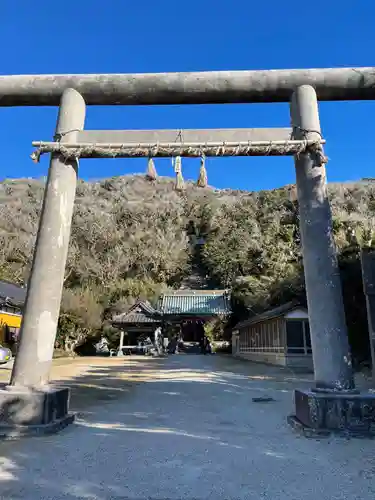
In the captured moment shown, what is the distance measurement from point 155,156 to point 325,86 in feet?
9.24

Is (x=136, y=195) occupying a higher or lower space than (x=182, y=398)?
higher

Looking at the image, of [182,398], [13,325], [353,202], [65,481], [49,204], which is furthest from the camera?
[353,202]

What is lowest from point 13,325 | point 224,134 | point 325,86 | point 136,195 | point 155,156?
point 13,325

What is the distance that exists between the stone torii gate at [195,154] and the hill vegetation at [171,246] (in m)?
8.96

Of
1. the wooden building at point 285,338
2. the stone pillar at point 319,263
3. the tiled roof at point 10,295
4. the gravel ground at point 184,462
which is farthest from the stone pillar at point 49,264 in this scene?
the tiled roof at point 10,295

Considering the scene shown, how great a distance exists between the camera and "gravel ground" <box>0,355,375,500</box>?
8.95 ft

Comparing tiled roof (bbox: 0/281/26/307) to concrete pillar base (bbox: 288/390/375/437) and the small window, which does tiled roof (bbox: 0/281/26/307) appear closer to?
the small window

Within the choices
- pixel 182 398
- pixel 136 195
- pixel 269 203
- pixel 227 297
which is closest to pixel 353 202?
pixel 269 203

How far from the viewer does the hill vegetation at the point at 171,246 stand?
22.8 meters

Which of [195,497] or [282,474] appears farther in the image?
[282,474]

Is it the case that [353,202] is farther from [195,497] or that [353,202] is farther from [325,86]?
[195,497]

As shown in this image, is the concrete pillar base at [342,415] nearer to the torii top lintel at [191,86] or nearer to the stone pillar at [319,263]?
the stone pillar at [319,263]

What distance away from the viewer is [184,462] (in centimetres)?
335

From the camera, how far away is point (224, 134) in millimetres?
5453
